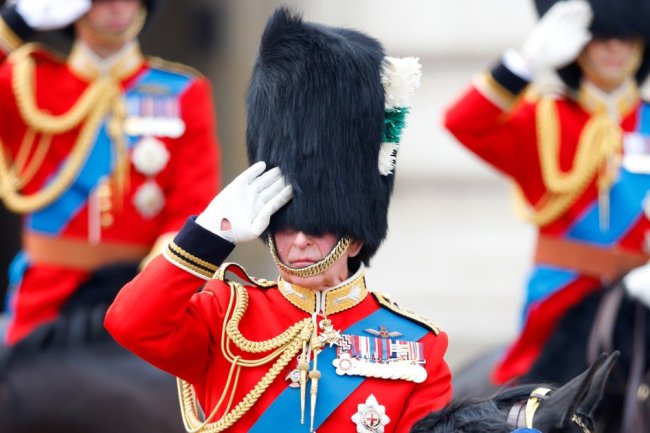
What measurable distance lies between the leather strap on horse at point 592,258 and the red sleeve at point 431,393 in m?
1.60

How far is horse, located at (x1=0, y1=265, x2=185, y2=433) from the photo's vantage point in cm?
446

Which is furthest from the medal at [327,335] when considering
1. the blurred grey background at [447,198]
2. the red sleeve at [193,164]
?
the blurred grey background at [447,198]

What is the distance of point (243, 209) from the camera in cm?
283

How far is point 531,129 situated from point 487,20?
3064 mm

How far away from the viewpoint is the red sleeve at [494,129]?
15.3 ft

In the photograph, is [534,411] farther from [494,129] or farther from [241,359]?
[494,129]

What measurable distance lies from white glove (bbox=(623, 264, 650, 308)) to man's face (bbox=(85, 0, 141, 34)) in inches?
58.4

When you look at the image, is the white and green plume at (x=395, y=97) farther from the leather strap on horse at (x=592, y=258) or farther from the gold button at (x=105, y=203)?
the gold button at (x=105, y=203)

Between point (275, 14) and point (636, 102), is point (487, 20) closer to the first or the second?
point (636, 102)

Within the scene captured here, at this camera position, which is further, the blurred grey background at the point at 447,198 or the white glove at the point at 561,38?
the blurred grey background at the point at 447,198

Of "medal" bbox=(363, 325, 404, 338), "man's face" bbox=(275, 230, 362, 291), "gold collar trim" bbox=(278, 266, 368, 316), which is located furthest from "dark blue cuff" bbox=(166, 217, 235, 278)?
"medal" bbox=(363, 325, 404, 338)

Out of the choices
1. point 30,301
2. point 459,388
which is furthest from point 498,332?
point 30,301

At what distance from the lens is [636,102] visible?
477 cm

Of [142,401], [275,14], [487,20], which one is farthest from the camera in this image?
[487,20]
